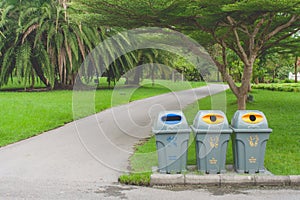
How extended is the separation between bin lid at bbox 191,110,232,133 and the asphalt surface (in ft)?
3.14

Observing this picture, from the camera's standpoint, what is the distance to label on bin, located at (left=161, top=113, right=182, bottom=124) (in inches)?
229

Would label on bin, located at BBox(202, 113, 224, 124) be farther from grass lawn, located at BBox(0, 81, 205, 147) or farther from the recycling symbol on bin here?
grass lawn, located at BBox(0, 81, 205, 147)

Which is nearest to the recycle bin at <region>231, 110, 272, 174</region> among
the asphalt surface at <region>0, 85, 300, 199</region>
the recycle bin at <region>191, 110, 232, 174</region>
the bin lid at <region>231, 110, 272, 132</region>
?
the bin lid at <region>231, 110, 272, 132</region>

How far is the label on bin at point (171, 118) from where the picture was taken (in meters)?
5.81

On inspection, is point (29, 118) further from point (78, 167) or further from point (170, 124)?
point (170, 124)

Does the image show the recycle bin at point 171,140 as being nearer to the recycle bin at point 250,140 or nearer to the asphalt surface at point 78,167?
the asphalt surface at point 78,167

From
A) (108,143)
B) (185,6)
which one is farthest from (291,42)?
(108,143)

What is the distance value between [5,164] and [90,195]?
228 centimetres

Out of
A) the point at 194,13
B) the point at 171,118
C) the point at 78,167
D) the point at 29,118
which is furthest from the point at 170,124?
the point at 29,118

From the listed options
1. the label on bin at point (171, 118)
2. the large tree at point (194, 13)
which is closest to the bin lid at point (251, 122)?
the label on bin at point (171, 118)

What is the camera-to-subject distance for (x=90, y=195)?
511 cm

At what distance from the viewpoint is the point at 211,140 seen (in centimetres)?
584

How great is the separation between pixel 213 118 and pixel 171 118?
2.09 ft

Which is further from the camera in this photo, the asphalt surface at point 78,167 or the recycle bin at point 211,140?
the recycle bin at point 211,140
